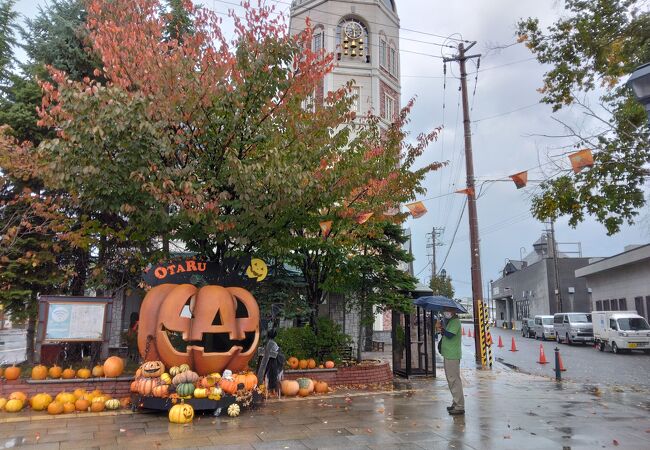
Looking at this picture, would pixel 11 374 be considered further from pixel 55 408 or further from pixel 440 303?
pixel 440 303

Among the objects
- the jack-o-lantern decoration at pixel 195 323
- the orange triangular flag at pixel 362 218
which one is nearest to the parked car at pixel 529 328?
the orange triangular flag at pixel 362 218

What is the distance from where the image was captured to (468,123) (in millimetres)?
20672

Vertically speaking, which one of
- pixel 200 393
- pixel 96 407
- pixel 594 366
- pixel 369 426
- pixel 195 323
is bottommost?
pixel 594 366

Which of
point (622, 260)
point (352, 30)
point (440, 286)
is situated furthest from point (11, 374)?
point (440, 286)

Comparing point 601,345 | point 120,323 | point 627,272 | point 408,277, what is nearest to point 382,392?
point 408,277

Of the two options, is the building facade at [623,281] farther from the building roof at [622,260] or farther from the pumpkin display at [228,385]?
the pumpkin display at [228,385]

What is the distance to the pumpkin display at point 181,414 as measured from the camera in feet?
26.5

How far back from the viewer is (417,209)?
15.5 m

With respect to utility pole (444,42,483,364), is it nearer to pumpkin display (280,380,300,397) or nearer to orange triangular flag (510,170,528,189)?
orange triangular flag (510,170,528,189)

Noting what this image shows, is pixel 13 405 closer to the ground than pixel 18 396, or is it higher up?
closer to the ground

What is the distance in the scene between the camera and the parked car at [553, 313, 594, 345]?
3150cm

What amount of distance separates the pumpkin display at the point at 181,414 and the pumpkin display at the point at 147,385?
24.5 inches

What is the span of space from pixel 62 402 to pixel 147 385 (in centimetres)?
156

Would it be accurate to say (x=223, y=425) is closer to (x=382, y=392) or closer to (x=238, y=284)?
(x=238, y=284)
